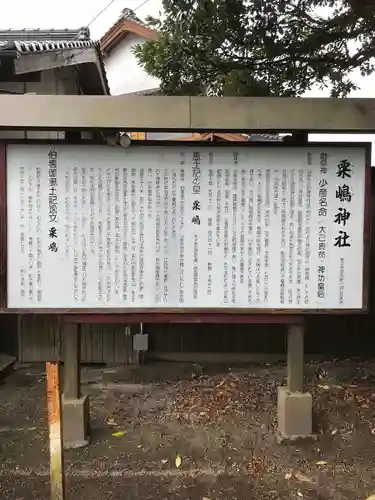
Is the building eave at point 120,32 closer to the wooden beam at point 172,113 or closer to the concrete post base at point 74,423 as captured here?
the wooden beam at point 172,113

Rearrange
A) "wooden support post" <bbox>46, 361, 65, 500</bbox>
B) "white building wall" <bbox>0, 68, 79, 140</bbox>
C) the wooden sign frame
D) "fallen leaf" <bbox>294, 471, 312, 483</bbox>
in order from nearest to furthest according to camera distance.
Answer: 1. "wooden support post" <bbox>46, 361, 65, 500</bbox>
2. "fallen leaf" <bbox>294, 471, 312, 483</bbox>
3. the wooden sign frame
4. "white building wall" <bbox>0, 68, 79, 140</bbox>

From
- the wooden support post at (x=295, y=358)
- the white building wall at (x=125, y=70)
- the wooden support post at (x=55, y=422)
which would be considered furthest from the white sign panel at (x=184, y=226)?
the white building wall at (x=125, y=70)

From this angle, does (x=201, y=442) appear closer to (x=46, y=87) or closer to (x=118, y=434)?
(x=118, y=434)

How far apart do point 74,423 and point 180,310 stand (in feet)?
4.71

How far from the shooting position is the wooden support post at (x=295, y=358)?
16.2ft

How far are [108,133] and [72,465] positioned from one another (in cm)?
280

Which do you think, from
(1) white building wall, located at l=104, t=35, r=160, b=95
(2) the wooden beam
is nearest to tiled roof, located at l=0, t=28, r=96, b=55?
(2) the wooden beam

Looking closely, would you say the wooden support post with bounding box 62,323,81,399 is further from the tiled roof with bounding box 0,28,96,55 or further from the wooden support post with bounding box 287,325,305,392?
the tiled roof with bounding box 0,28,96,55

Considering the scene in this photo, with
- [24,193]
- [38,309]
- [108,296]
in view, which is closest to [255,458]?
[108,296]

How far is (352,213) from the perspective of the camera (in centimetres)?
457

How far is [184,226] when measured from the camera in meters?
4.56

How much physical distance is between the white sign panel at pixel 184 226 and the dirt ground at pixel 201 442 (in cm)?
131

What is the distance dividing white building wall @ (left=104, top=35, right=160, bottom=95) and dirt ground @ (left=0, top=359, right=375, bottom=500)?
17.8m

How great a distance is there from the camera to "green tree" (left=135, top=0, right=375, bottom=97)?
6.43 meters
